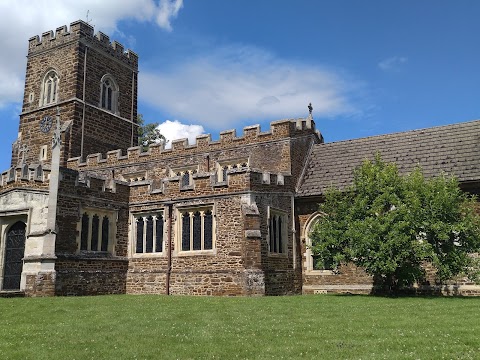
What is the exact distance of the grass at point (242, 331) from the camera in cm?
684

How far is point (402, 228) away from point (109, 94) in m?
21.4

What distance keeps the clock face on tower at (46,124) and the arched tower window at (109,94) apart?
3112 millimetres

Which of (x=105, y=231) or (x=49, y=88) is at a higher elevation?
(x=49, y=88)

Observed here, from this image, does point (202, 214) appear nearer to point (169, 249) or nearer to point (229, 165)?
→ point (169, 249)

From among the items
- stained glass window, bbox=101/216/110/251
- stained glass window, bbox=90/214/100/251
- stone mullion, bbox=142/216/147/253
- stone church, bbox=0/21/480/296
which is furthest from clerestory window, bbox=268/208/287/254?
stained glass window, bbox=90/214/100/251

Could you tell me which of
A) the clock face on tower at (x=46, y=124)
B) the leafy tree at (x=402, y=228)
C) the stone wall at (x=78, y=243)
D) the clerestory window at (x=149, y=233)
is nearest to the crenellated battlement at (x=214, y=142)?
the clock face on tower at (x=46, y=124)

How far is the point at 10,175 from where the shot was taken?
60.3 feet

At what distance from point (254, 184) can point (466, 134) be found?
9284mm

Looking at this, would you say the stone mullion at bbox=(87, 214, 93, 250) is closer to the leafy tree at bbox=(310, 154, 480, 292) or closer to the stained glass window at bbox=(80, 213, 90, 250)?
the stained glass window at bbox=(80, 213, 90, 250)

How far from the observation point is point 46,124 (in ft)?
93.0

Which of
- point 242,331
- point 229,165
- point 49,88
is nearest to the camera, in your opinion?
point 242,331

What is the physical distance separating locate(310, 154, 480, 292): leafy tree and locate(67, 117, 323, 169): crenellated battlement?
538 centimetres

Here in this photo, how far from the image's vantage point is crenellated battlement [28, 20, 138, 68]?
2831 cm

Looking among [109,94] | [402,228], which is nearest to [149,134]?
[109,94]
